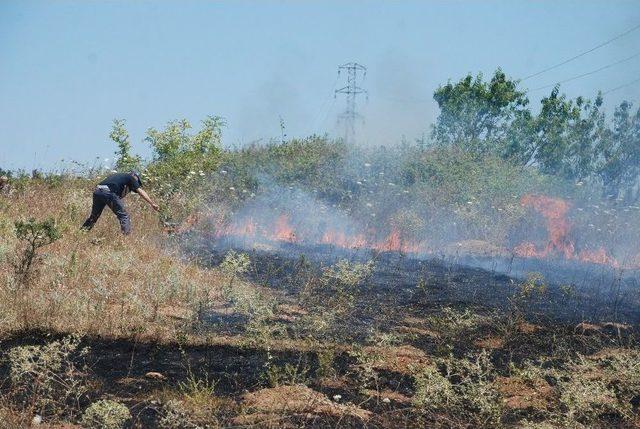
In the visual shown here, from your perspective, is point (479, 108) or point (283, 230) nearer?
point (283, 230)

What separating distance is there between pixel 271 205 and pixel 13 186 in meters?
6.36

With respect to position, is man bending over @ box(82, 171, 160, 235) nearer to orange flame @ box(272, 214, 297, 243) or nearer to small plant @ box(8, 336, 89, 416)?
orange flame @ box(272, 214, 297, 243)

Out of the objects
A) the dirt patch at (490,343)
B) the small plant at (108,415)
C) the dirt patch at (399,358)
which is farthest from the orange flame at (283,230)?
the small plant at (108,415)

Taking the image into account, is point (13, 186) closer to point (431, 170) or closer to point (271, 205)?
point (271, 205)

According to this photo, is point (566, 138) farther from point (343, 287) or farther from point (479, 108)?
point (343, 287)

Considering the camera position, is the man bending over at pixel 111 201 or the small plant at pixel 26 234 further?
the man bending over at pixel 111 201

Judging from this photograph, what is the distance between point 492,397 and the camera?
443 centimetres

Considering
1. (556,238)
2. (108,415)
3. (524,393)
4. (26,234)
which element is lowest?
(524,393)

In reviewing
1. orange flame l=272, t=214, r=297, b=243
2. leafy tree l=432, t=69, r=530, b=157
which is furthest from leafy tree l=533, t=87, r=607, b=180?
orange flame l=272, t=214, r=297, b=243

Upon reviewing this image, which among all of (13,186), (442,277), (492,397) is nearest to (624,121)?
(442,277)

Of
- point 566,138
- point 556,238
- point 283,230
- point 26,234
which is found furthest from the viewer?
point 566,138

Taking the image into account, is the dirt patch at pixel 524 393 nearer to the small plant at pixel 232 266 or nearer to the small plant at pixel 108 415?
the small plant at pixel 108 415

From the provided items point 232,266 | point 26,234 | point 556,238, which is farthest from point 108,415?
point 556,238

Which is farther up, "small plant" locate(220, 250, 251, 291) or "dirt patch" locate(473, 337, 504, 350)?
"small plant" locate(220, 250, 251, 291)
